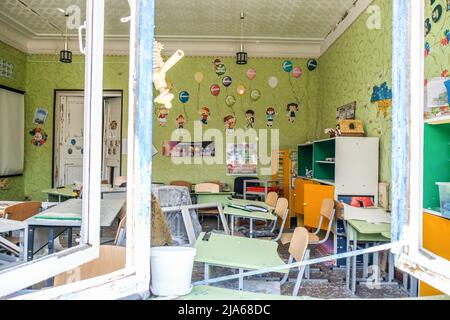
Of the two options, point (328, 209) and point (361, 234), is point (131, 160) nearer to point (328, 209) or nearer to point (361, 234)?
point (361, 234)

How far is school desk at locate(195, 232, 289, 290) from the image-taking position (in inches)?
81.6

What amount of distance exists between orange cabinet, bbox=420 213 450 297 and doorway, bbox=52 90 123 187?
6.51 meters

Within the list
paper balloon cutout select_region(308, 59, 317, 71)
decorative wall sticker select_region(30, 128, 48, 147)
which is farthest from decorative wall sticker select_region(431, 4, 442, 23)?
decorative wall sticker select_region(30, 128, 48, 147)

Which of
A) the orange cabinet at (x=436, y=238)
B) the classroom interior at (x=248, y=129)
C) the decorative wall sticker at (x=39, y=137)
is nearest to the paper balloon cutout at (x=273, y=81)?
the classroom interior at (x=248, y=129)

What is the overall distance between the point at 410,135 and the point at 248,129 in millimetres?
6664

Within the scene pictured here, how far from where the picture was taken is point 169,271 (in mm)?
1389

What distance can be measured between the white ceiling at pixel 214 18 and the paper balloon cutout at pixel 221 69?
0.54 m

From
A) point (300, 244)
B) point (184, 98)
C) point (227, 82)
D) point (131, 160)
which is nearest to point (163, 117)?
point (184, 98)

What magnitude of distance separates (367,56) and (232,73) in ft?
11.1

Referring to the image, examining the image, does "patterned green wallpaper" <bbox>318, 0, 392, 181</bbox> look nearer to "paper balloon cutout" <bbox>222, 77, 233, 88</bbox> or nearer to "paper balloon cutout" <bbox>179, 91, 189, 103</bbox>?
"paper balloon cutout" <bbox>222, 77, 233, 88</bbox>

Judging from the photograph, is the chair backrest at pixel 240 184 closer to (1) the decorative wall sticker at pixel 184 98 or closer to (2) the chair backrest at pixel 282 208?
(1) the decorative wall sticker at pixel 184 98

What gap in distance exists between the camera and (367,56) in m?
5.21
